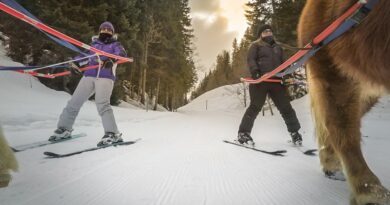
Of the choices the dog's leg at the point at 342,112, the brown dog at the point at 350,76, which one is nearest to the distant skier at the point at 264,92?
the brown dog at the point at 350,76

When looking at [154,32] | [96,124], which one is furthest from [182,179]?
[154,32]

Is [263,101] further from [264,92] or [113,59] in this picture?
[113,59]

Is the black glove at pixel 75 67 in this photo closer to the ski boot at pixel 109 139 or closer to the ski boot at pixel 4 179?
the ski boot at pixel 109 139

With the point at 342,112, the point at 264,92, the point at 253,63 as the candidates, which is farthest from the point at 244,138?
the point at 342,112

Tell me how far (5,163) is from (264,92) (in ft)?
14.0

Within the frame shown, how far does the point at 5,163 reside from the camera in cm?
237

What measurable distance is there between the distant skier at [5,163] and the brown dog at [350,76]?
7.95 feet

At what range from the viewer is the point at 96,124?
924 centimetres

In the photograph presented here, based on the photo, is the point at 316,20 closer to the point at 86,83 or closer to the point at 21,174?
the point at 21,174

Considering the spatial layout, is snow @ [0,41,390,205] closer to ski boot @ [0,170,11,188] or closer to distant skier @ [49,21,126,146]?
ski boot @ [0,170,11,188]

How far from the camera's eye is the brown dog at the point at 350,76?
6.07 feet

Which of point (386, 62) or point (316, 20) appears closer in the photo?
point (386, 62)

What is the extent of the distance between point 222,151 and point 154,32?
24.3 metres

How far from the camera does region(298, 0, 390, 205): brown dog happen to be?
1.85 metres
